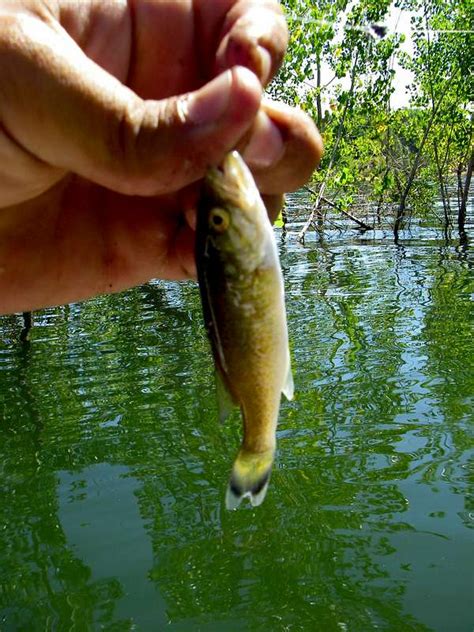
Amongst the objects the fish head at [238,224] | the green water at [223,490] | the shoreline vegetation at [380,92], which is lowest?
the green water at [223,490]

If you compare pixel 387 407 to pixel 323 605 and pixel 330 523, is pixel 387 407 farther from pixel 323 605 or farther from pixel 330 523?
pixel 323 605

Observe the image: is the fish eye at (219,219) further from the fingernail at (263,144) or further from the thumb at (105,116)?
the fingernail at (263,144)

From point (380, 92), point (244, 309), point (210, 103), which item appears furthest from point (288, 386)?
point (380, 92)

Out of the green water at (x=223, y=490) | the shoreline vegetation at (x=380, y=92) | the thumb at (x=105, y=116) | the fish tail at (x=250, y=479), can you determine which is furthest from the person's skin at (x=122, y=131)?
the shoreline vegetation at (x=380, y=92)

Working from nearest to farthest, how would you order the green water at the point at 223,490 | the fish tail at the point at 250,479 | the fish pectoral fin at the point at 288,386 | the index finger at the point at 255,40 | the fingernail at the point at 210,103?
the fingernail at the point at 210,103
the index finger at the point at 255,40
the fish tail at the point at 250,479
the fish pectoral fin at the point at 288,386
the green water at the point at 223,490

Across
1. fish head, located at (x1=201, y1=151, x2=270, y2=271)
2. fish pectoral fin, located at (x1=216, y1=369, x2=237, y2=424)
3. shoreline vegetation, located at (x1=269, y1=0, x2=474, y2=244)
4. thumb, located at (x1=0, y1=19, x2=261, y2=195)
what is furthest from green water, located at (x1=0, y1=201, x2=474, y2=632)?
shoreline vegetation, located at (x1=269, y1=0, x2=474, y2=244)

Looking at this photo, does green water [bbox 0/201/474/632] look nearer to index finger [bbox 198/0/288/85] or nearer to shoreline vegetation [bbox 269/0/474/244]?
index finger [bbox 198/0/288/85]

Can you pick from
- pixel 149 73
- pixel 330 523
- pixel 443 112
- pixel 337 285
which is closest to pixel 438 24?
pixel 443 112
